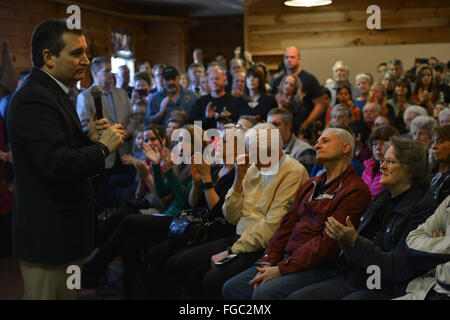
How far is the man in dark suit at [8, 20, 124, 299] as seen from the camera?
1.51 m

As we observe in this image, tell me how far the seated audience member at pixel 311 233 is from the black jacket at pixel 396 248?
20 cm

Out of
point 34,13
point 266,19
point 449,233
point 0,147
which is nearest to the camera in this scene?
point 449,233

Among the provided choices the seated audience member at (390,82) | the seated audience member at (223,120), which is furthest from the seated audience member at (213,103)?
the seated audience member at (390,82)

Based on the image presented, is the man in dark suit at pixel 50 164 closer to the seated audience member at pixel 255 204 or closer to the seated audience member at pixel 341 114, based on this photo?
the seated audience member at pixel 255 204

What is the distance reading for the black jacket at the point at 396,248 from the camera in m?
1.83

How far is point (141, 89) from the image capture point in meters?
5.32

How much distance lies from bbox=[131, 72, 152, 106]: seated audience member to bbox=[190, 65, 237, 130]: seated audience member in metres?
1.22

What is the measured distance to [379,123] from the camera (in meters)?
3.58

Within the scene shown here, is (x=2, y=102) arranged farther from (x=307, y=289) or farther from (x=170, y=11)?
(x=170, y=11)

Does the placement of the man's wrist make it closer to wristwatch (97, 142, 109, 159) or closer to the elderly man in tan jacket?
wristwatch (97, 142, 109, 159)

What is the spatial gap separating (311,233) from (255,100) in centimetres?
196

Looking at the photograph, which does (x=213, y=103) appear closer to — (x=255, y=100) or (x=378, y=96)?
(x=255, y=100)
